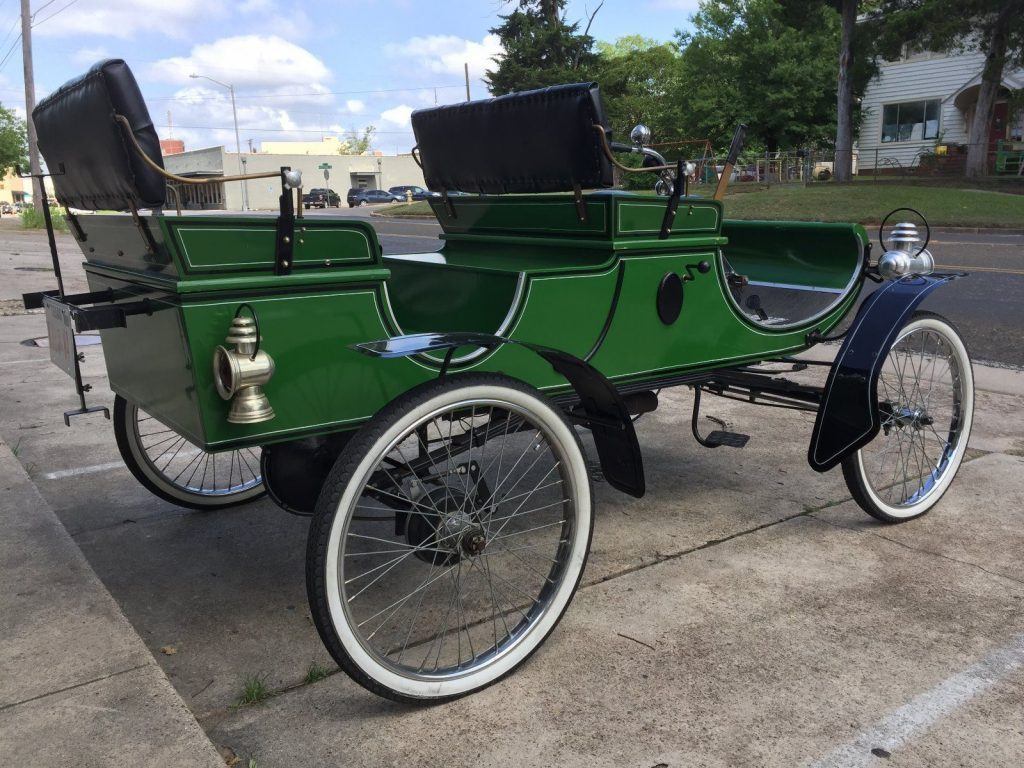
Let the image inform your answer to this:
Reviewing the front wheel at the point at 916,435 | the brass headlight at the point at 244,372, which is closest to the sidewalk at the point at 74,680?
the brass headlight at the point at 244,372

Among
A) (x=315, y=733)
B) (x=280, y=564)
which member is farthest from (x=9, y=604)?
(x=315, y=733)

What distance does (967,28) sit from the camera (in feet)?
72.2

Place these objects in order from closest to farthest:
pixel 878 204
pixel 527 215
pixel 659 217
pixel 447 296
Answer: pixel 659 217, pixel 447 296, pixel 527 215, pixel 878 204

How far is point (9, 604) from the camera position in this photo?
9.27 feet

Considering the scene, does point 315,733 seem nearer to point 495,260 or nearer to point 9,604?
point 9,604

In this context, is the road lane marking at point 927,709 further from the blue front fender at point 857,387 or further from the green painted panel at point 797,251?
the green painted panel at point 797,251

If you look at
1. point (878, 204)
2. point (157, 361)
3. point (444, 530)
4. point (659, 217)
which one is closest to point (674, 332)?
point (659, 217)

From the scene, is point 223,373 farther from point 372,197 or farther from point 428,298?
point 372,197

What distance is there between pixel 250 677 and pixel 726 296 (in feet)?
6.72

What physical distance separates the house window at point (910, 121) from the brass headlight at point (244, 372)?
3409 cm

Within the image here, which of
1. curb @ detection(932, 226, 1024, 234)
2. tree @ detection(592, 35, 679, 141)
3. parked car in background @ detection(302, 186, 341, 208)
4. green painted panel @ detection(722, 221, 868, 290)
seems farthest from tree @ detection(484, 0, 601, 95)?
green painted panel @ detection(722, 221, 868, 290)

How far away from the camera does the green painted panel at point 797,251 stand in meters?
3.90

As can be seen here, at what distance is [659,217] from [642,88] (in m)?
49.1

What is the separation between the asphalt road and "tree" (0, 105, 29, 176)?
4441 cm
